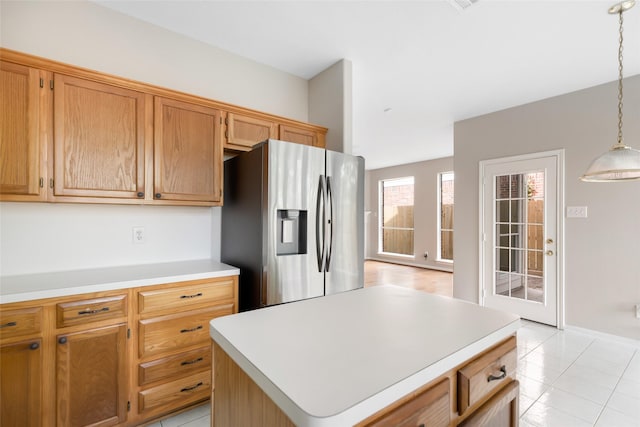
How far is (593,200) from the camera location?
3.14 metres

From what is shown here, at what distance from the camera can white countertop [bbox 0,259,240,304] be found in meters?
1.44

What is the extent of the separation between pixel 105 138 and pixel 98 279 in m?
0.88

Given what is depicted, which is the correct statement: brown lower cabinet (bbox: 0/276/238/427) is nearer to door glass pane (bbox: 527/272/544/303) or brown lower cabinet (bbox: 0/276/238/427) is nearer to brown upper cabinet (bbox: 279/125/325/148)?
brown upper cabinet (bbox: 279/125/325/148)

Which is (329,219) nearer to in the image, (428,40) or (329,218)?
(329,218)

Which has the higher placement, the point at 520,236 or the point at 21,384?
the point at 520,236

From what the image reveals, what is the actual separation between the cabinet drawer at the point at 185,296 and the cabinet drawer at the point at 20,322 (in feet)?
1.43

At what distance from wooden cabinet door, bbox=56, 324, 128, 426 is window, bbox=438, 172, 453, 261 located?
6.80 metres

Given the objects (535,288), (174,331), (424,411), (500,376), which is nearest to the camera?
(424,411)

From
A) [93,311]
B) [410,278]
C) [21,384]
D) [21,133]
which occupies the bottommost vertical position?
[410,278]

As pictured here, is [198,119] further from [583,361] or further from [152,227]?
[583,361]

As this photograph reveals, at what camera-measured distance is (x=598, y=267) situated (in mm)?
3104

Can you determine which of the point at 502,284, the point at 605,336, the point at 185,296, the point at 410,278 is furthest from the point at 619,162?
the point at 410,278

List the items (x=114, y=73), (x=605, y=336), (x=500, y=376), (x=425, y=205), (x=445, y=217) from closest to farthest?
1. (x=500, y=376)
2. (x=114, y=73)
3. (x=605, y=336)
4. (x=445, y=217)
5. (x=425, y=205)

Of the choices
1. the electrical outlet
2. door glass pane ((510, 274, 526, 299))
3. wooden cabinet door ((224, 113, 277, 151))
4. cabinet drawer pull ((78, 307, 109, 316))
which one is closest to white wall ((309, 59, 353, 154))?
wooden cabinet door ((224, 113, 277, 151))
